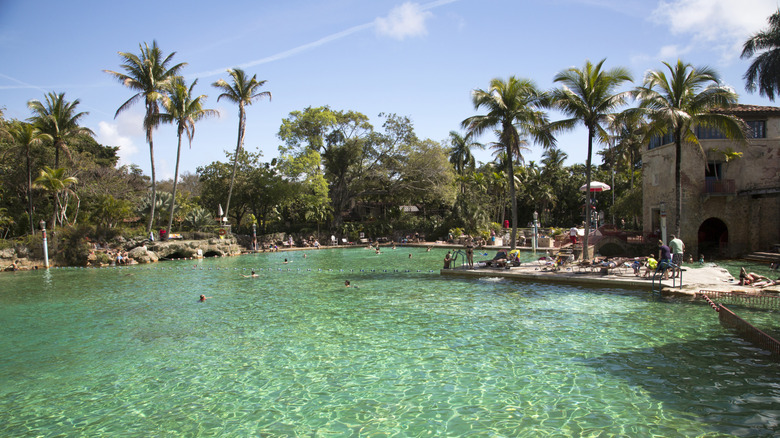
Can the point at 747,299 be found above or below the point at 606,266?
below

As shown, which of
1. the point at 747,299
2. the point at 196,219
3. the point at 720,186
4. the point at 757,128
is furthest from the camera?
the point at 196,219

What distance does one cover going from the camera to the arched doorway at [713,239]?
2628 centimetres

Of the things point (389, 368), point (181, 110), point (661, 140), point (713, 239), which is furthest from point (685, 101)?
point (181, 110)

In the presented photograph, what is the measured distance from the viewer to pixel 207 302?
16.5 metres

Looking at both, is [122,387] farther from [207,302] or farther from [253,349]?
[207,302]

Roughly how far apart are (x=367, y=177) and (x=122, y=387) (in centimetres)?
4197

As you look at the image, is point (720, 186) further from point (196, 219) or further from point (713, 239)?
point (196, 219)

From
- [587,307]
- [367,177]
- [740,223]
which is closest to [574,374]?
[587,307]

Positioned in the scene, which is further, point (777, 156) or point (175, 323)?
point (777, 156)

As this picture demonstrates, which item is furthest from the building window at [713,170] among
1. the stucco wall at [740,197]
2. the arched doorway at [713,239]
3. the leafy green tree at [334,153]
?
the leafy green tree at [334,153]

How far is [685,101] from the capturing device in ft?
65.6

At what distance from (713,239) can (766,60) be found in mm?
12704

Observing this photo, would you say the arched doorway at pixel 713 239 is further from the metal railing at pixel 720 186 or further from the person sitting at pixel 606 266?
the person sitting at pixel 606 266

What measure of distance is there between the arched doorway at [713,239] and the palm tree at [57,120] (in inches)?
1677
